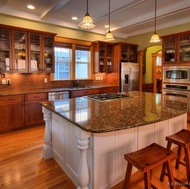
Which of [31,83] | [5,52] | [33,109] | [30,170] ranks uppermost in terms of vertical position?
[5,52]

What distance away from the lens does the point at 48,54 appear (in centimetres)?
450

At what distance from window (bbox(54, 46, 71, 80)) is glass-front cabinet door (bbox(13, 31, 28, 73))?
1.03 metres

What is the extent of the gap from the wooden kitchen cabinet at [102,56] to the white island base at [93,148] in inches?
134

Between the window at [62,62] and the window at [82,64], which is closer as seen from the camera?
the window at [62,62]

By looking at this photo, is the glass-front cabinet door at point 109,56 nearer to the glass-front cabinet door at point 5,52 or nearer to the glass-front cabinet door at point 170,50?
the glass-front cabinet door at point 170,50

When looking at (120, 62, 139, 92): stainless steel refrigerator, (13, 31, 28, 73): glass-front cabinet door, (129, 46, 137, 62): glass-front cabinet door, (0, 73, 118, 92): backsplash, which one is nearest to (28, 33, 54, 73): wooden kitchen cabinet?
(13, 31, 28, 73): glass-front cabinet door

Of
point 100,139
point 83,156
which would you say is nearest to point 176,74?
point 100,139

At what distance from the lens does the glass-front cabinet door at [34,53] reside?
13.7 feet

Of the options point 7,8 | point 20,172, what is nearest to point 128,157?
point 20,172

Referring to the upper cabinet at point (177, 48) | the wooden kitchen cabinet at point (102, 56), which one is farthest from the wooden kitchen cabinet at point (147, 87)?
the upper cabinet at point (177, 48)

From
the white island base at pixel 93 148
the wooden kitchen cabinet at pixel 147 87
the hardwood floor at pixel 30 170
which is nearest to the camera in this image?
the white island base at pixel 93 148

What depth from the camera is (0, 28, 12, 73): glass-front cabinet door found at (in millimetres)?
3812

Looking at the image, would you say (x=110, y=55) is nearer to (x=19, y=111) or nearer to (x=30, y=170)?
(x=19, y=111)

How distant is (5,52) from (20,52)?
330mm
